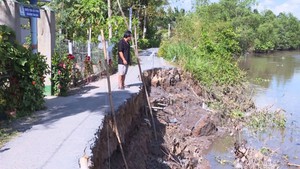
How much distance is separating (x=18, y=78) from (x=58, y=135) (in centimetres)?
192

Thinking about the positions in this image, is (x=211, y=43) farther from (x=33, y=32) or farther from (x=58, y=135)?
(x=58, y=135)

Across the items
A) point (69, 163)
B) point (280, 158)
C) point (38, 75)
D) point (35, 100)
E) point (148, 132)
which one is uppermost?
point (38, 75)

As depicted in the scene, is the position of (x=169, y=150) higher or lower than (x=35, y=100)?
lower

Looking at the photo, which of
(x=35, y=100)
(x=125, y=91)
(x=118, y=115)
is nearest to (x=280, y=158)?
(x=125, y=91)

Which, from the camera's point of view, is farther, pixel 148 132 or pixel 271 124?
pixel 271 124

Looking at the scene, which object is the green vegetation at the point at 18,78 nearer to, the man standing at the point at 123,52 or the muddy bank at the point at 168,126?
the muddy bank at the point at 168,126

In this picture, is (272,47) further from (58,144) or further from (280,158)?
(58,144)

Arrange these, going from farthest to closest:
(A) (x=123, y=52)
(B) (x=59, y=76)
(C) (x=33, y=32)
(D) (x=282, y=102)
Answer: (D) (x=282, y=102), (A) (x=123, y=52), (B) (x=59, y=76), (C) (x=33, y=32)

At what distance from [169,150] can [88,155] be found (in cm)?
516

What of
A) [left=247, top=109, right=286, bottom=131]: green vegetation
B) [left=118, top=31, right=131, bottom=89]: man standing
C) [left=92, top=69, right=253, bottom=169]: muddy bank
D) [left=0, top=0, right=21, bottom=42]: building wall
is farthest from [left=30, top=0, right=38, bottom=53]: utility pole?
[left=247, top=109, right=286, bottom=131]: green vegetation

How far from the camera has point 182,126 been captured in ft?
41.1

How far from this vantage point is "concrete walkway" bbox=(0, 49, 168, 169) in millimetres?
4844

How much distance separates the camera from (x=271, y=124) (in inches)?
580

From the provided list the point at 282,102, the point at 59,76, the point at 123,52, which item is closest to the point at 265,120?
the point at 282,102
